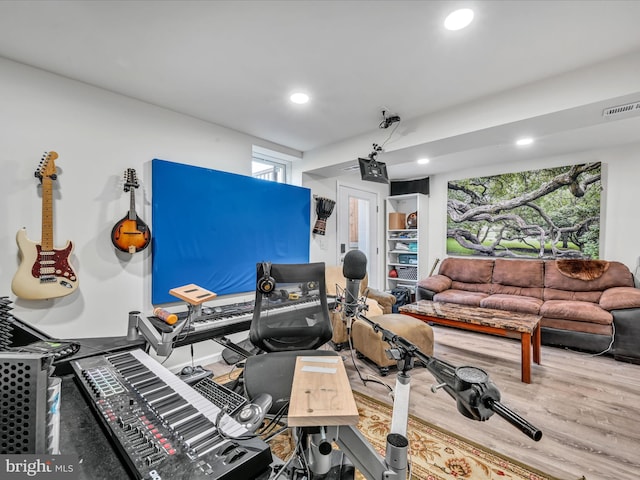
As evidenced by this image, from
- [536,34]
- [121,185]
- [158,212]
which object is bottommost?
[158,212]

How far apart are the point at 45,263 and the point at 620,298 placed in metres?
5.38

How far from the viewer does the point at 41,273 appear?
205 centimetres

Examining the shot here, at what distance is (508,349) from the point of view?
3455mm

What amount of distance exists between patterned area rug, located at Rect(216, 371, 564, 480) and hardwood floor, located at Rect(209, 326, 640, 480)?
0.30 ft

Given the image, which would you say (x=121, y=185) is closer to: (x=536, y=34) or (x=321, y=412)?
(x=321, y=412)

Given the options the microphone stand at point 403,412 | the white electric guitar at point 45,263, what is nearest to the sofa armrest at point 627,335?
the microphone stand at point 403,412

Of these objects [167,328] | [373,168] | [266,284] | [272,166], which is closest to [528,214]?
[373,168]

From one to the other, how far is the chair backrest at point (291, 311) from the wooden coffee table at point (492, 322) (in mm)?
1698

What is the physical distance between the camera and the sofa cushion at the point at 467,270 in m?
4.63

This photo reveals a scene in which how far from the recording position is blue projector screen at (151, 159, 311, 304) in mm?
2674

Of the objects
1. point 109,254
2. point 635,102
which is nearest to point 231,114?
point 109,254

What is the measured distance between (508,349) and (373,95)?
3.23m

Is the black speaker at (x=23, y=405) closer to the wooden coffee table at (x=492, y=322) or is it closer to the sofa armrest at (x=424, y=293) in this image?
the wooden coffee table at (x=492, y=322)

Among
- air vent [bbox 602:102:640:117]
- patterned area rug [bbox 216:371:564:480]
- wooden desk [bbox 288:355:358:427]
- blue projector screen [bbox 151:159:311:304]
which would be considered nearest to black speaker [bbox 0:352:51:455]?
wooden desk [bbox 288:355:358:427]
